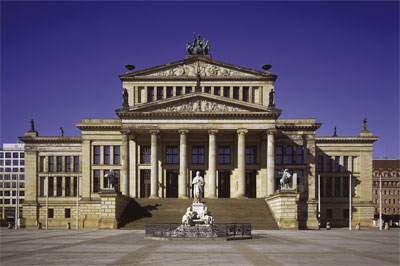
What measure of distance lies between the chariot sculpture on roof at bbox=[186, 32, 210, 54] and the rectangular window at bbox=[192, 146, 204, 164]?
53.1ft

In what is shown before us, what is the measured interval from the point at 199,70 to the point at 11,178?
9741 centimetres

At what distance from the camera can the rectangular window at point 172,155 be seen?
67625 millimetres

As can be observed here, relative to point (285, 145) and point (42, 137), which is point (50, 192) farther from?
point (285, 145)

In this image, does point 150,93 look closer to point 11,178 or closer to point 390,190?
point 390,190

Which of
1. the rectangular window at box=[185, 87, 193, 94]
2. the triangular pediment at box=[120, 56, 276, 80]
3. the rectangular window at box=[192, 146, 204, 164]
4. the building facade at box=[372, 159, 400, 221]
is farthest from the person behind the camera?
the building facade at box=[372, 159, 400, 221]

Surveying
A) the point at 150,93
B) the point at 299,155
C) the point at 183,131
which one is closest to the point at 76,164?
the point at 150,93

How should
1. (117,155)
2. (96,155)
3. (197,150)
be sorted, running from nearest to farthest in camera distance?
(197,150) < (96,155) < (117,155)

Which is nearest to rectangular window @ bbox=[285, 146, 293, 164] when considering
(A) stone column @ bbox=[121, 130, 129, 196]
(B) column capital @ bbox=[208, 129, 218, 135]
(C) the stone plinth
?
(B) column capital @ bbox=[208, 129, 218, 135]

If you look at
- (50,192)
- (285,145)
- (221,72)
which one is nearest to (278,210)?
(285,145)

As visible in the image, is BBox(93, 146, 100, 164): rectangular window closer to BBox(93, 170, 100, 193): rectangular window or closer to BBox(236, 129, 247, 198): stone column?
BBox(93, 170, 100, 193): rectangular window

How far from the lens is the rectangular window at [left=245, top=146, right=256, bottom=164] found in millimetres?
67062

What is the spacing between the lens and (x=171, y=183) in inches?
2648

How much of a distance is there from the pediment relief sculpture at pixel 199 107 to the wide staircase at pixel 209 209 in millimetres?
12472

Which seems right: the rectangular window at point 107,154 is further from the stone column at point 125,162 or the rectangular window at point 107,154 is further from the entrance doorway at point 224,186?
the entrance doorway at point 224,186
